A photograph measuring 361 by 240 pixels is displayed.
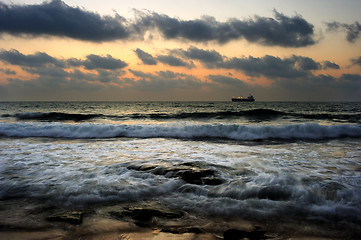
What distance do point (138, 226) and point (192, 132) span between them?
10.2m

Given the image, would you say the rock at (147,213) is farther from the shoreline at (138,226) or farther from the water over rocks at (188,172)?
the water over rocks at (188,172)

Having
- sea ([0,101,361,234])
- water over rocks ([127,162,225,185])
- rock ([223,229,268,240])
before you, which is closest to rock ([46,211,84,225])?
sea ([0,101,361,234])

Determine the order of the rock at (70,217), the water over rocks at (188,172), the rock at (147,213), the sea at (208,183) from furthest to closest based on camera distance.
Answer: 1. the water over rocks at (188,172)
2. the sea at (208,183)
3. the rock at (147,213)
4. the rock at (70,217)

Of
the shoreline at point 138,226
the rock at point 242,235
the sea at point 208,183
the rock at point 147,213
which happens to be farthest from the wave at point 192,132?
the rock at point 242,235

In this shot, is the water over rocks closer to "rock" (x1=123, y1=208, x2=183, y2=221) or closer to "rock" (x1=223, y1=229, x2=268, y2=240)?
"rock" (x1=123, y1=208, x2=183, y2=221)

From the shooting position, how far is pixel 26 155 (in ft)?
21.4

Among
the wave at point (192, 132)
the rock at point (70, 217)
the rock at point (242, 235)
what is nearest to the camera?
the rock at point (242, 235)

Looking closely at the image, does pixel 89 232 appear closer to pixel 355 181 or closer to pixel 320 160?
pixel 355 181

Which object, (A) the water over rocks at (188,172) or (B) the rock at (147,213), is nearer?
(B) the rock at (147,213)

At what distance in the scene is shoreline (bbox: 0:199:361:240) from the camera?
7.82ft

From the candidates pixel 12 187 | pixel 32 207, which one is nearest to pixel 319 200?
pixel 32 207

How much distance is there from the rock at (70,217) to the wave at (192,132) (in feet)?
29.9

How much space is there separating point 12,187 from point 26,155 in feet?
10.3

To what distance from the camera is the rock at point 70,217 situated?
2.69 metres
